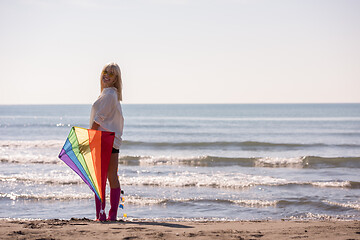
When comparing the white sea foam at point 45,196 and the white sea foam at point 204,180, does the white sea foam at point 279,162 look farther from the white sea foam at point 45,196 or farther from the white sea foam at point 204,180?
the white sea foam at point 45,196

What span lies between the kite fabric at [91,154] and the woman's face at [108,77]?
22.2 inches

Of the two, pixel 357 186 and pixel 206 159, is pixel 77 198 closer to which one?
pixel 357 186

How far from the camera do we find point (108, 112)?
498 centimetres

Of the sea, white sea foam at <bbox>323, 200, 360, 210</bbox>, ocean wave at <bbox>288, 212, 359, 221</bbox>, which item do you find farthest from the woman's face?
white sea foam at <bbox>323, 200, 360, 210</bbox>

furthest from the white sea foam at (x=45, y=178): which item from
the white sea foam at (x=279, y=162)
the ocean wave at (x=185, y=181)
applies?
the white sea foam at (x=279, y=162)

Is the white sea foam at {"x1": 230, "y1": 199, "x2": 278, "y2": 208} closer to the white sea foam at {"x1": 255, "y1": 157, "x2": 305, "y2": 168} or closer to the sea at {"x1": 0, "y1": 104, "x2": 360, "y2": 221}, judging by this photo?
the sea at {"x1": 0, "y1": 104, "x2": 360, "y2": 221}

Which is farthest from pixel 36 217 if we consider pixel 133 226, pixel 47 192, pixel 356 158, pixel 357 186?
pixel 356 158

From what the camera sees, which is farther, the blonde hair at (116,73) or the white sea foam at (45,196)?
the white sea foam at (45,196)

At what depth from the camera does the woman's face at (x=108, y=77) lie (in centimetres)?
502

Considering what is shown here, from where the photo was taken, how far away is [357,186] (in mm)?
10055

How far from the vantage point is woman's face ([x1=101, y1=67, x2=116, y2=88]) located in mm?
5020

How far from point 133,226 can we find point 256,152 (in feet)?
47.5

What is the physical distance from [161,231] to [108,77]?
5.98ft

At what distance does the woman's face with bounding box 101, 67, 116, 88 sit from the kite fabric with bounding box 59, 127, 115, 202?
0.56 metres
